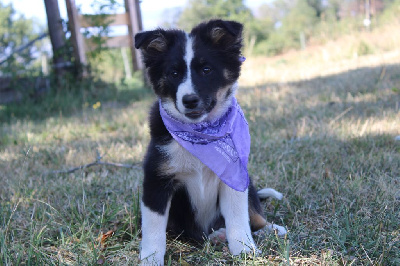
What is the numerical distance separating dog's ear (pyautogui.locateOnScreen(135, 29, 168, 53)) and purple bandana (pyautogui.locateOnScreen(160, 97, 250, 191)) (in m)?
0.44

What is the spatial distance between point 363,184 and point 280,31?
1109 inches

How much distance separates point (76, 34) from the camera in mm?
8273

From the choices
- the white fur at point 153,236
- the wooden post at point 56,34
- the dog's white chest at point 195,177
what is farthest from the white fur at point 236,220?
the wooden post at point 56,34

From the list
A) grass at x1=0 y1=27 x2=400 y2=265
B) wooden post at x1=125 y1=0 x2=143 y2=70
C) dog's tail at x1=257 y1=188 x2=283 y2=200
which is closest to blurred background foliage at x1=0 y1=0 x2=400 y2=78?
wooden post at x1=125 y1=0 x2=143 y2=70

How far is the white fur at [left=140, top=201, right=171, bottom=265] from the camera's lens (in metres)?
2.50

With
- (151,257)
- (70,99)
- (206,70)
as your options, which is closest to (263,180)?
(206,70)

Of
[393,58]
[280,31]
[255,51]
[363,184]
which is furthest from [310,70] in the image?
[280,31]

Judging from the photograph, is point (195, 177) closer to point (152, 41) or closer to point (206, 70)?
point (206, 70)

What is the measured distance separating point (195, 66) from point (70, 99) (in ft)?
19.8

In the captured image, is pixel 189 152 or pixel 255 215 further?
pixel 255 215

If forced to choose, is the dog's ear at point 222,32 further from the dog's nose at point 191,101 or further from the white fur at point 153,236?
the white fur at point 153,236

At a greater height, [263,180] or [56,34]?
[56,34]

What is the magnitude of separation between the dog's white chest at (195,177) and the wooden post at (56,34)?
21.8 ft

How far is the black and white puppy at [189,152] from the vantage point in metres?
2.55
